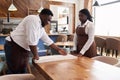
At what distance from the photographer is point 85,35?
2.70m

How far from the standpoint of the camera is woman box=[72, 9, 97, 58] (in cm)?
256

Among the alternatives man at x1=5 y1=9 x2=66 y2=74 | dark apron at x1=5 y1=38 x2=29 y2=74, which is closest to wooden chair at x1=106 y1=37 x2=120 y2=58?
man at x1=5 y1=9 x2=66 y2=74

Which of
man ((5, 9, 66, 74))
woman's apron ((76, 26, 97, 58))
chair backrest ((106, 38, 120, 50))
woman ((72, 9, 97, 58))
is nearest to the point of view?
man ((5, 9, 66, 74))

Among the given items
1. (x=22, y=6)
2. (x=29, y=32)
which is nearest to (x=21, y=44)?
(x=29, y=32)

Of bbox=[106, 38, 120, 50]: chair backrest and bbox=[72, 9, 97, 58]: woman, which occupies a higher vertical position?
bbox=[72, 9, 97, 58]: woman

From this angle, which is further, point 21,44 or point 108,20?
point 108,20

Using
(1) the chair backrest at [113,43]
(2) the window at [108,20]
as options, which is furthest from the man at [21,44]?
(2) the window at [108,20]

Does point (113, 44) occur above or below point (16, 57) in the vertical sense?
below

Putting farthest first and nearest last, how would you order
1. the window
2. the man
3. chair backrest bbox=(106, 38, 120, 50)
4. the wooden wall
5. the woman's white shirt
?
the wooden wall
the window
chair backrest bbox=(106, 38, 120, 50)
the man
the woman's white shirt

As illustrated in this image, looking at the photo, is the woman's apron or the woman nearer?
the woman

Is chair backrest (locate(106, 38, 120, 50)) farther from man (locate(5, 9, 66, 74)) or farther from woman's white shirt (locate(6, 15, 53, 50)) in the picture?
woman's white shirt (locate(6, 15, 53, 50))

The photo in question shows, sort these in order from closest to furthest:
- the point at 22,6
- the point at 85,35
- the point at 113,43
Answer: the point at 85,35
the point at 113,43
the point at 22,6

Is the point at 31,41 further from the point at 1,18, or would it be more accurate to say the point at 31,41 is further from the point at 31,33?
the point at 1,18

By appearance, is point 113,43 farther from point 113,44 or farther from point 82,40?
point 82,40
